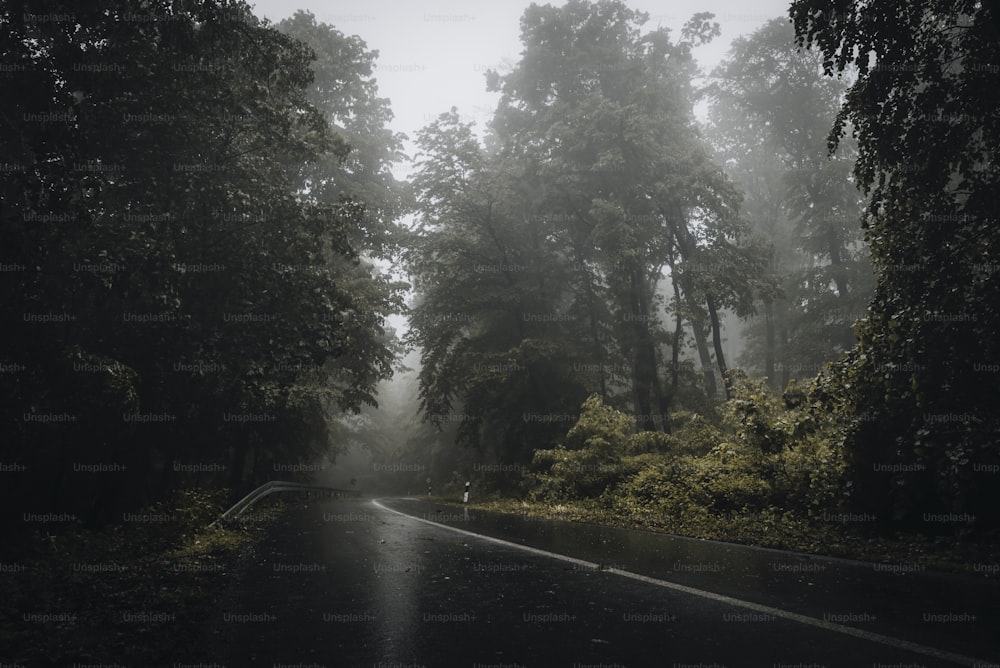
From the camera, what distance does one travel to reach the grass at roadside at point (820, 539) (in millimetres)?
7102

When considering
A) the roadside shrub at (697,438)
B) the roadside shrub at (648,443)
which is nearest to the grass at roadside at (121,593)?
the roadside shrub at (648,443)

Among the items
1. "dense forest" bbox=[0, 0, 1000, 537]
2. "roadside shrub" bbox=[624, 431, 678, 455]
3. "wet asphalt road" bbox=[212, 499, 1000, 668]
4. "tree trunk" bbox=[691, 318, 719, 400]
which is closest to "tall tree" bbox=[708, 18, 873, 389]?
"dense forest" bbox=[0, 0, 1000, 537]

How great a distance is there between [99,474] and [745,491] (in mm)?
14606

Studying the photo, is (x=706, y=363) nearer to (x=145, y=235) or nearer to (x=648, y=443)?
(x=648, y=443)

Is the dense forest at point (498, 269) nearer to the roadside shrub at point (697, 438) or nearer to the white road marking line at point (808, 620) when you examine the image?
the roadside shrub at point (697, 438)

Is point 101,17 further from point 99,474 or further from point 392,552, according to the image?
point 99,474

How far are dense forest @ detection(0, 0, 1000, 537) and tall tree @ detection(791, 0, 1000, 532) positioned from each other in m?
0.03

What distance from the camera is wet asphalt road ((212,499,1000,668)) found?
3877mm

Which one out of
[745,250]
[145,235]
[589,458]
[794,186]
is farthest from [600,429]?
[794,186]

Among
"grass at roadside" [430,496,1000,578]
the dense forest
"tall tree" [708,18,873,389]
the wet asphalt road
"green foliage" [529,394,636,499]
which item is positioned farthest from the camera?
"tall tree" [708,18,873,389]

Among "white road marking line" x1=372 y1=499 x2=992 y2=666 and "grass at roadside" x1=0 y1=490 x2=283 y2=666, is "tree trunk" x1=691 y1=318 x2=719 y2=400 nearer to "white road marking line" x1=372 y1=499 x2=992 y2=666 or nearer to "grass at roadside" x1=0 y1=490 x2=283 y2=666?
"white road marking line" x1=372 y1=499 x2=992 y2=666

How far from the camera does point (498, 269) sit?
78.5 feet

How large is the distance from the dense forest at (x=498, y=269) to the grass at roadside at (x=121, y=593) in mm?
2133

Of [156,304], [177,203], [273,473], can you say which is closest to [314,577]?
[156,304]
